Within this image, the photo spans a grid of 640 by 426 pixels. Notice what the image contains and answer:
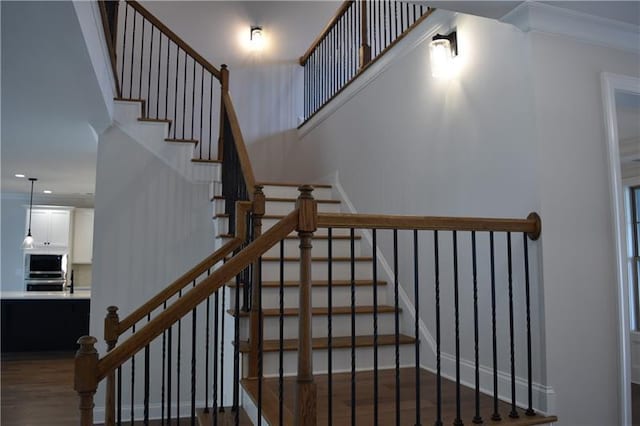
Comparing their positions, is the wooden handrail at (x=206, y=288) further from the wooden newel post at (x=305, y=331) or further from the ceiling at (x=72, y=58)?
the ceiling at (x=72, y=58)

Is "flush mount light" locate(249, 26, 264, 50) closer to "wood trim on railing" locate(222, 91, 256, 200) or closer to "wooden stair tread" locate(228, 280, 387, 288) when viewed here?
"wood trim on railing" locate(222, 91, 256, 200)

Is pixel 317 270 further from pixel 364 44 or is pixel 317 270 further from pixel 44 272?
pixel 44 272

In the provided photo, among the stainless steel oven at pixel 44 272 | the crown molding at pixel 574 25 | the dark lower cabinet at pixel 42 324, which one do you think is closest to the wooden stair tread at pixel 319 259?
the crown molding at pixel 574 25

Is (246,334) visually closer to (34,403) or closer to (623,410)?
(623,410)

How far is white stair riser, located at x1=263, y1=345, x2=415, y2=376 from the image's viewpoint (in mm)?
2848

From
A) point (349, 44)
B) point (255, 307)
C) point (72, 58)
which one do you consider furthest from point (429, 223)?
point (349, 44)

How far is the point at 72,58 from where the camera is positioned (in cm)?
284

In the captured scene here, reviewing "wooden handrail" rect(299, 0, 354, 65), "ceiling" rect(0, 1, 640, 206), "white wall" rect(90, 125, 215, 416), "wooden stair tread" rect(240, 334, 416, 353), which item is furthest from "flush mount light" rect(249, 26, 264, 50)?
"wooden stair tread" rect(240, 334, 416, 353)

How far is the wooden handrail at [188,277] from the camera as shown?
2.73 m

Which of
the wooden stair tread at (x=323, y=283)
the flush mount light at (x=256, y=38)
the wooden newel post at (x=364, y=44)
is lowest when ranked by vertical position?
the wooden stair tread at (x=323, y=283)

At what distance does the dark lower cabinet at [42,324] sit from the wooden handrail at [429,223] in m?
6.82

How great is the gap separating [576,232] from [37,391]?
556 centimetres

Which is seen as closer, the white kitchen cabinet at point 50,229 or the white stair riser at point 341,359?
the white stair riser at point 341,359

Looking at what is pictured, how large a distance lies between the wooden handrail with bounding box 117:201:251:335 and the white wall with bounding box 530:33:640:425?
1685 millimetres
